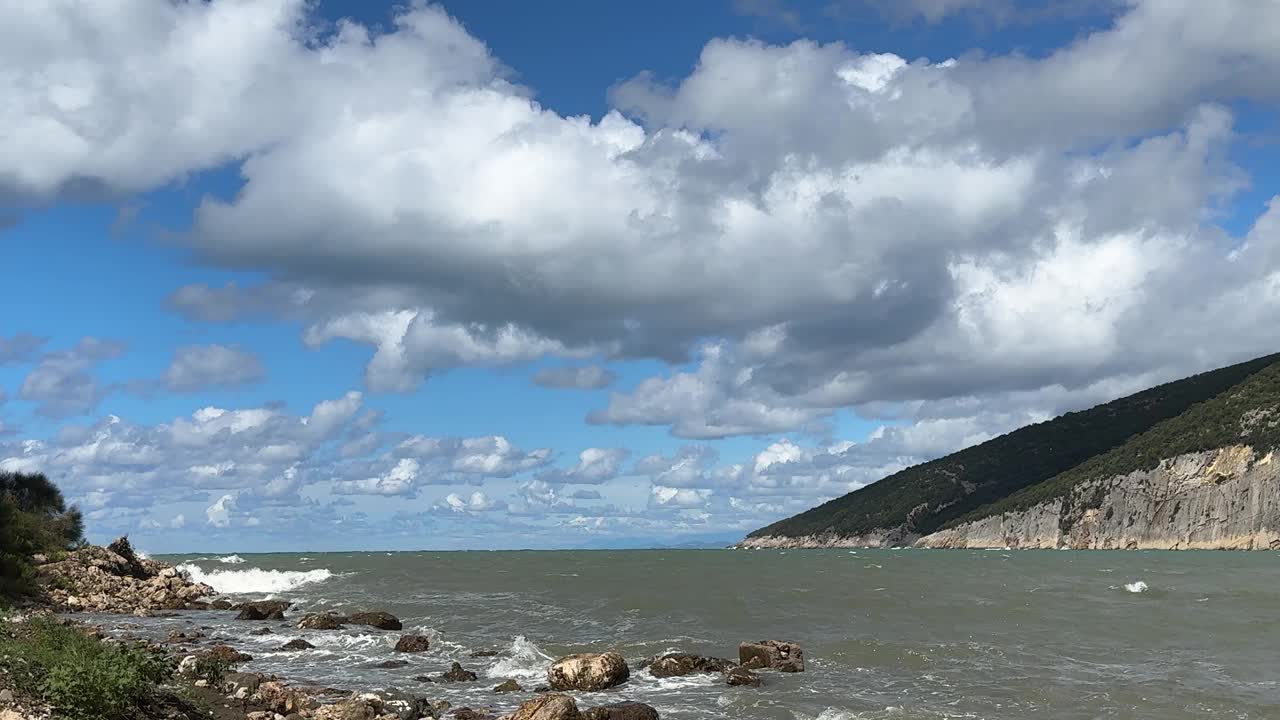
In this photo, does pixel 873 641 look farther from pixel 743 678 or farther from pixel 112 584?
pixel 112 584

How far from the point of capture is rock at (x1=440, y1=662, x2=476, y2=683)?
2894 cm

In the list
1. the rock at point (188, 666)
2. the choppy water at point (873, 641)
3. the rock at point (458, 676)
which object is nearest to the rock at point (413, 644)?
the choppy water at point (873, 641)

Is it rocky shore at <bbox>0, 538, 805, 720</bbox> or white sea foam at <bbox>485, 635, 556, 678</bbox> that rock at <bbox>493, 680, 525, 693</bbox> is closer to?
rocky shore at <bbox>0, 538, 805, 720</bbox>

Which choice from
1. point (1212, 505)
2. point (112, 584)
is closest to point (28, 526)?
point (112, 584)

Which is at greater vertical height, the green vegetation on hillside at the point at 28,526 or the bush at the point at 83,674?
the green vegetation on hillside at the point at 28,526

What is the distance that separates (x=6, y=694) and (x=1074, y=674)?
93.3ft

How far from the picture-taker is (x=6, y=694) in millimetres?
15117

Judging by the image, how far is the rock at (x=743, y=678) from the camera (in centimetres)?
2719

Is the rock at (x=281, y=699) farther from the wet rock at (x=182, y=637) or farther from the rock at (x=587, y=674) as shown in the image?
the wet rock at (x=182, y=637)

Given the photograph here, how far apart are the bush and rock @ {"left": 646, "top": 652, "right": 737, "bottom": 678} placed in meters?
14.7

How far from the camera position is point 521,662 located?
32531mm

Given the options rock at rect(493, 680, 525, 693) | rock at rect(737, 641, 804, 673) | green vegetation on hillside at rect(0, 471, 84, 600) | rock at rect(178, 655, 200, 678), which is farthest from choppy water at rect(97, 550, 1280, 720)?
green vegetation on hillside at rect(0, 471, 84, 600)

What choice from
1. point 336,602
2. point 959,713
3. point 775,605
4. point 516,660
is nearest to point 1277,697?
point 959,713

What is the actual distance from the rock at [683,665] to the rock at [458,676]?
5.83 m
